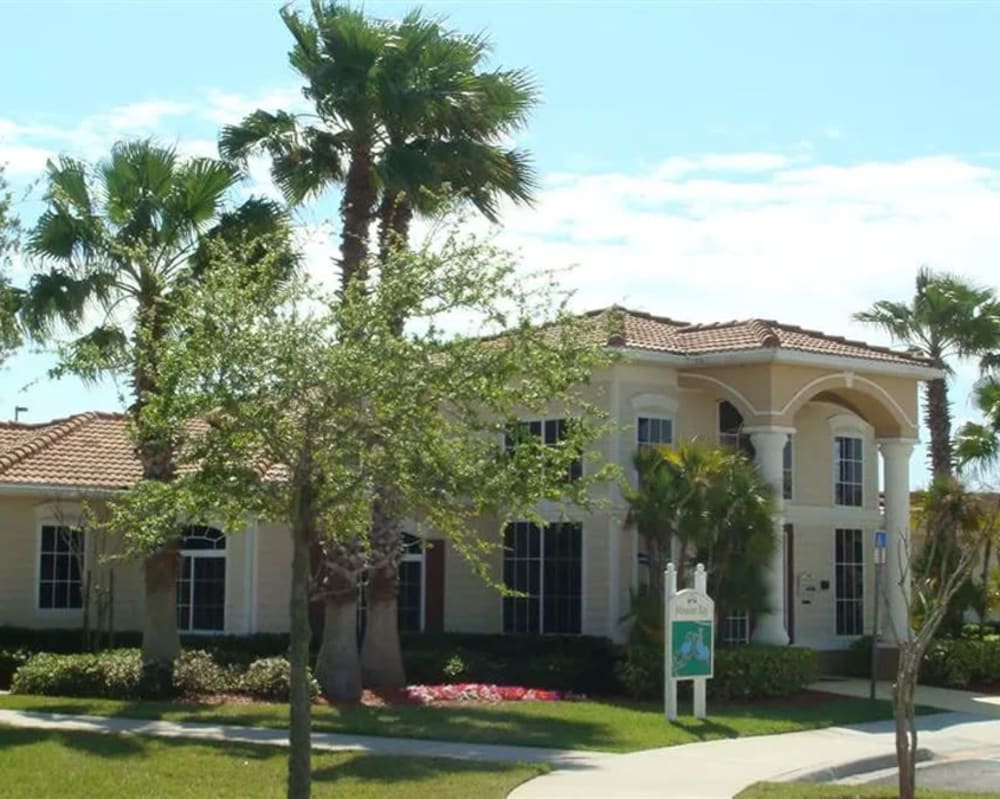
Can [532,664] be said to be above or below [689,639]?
below

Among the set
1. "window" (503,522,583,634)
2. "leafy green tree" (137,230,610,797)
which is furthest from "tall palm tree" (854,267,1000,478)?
"leafy green tree" (137,230,610,797)

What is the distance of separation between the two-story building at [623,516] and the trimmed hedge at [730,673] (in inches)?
46.5

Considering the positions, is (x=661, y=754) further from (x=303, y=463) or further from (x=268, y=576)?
(x=268, y=576)

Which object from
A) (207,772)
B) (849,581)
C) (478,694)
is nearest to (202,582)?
(478,694)

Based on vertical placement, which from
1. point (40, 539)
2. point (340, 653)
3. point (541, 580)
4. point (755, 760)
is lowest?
point (755, 760)

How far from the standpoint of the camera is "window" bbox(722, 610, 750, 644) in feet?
92.0

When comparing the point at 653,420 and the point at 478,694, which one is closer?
the point at 478,694

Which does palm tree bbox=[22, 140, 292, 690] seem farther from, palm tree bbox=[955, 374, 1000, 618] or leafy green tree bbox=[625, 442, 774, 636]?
palm tree bbox=[955, 374, 1000, 618]

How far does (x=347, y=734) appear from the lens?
19.2 metres

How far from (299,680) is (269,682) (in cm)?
1041

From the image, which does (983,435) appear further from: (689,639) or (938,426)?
(689,639)

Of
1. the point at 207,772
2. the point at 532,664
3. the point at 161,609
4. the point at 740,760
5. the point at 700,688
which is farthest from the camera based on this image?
the point at 532,664

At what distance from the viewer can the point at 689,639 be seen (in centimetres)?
2220

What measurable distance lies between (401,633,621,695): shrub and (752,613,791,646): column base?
242cm
